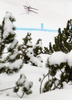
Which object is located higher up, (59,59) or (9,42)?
(9,42)

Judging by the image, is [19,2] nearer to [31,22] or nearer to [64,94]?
[31,22]

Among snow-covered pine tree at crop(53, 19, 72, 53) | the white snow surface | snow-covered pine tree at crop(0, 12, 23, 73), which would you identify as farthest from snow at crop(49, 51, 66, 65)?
snow-covered pine tree at crop(53, 19, 72, 53)

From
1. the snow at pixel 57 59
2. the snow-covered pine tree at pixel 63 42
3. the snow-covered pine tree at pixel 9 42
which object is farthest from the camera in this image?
the snow-covered pine tree at pixel 63 42

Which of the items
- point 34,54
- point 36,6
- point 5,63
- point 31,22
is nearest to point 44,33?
point 31,22

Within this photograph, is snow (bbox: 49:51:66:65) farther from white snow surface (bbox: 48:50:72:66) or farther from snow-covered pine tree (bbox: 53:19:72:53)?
snow-covered pine tree (bbox: 53:19:72:53)

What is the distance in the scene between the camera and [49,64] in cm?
230

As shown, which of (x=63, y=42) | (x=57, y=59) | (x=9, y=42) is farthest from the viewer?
A: (x=63, y=42)

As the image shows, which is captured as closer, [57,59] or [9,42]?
[57,59]

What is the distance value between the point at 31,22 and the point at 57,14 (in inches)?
105

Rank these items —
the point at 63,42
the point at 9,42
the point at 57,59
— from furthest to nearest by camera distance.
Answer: the point at 63,42
the point at 9,42
the point at 57,59

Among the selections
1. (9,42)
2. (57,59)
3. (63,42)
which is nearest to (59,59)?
(57,59)

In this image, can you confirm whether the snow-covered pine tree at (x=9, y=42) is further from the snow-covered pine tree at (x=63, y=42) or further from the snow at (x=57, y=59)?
the snow-covered pine tree at (x=63, y=42)

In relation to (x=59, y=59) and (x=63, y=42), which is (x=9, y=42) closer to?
(x=59, y=59)

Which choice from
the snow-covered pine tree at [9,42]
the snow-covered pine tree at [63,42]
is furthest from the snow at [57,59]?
the snow-covered pine tree at [63,42]
